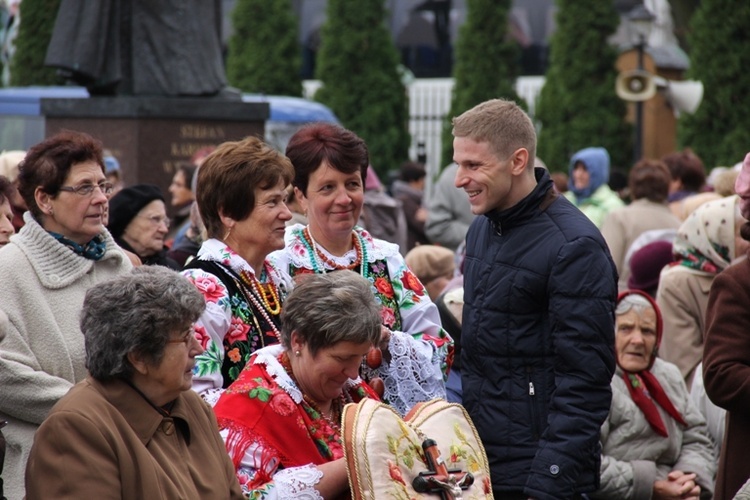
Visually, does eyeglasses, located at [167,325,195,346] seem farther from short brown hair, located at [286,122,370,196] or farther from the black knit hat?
the black knit hat

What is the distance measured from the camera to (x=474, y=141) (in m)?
4.41

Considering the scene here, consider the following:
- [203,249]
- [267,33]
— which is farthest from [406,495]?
[267,33]

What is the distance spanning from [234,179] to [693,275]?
10.8 feet

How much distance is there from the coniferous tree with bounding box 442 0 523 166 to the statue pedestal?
12333mm

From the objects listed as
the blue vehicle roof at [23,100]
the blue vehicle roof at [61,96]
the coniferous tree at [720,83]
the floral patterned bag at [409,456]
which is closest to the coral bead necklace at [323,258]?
the floral patterned bag at [409,456]

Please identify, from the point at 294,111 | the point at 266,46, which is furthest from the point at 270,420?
the point at 266,46

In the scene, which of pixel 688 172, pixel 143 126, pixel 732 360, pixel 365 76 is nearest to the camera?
pixel 732 360

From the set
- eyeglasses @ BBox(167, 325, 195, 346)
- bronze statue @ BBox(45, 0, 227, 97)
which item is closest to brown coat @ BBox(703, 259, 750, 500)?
eyeglasses @ BBox(167, 325, 195, 346)

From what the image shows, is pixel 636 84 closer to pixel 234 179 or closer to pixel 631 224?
pixel 631 224

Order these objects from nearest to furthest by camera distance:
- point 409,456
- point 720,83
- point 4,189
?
point 409,456 → point 4,189 → point 720,83

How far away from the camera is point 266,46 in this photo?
24.2m

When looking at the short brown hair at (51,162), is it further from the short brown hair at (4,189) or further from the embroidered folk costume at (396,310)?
the embroidered folk costume at (396,310)

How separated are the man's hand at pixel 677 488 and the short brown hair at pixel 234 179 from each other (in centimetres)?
242

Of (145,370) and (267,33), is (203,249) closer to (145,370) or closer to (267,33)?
(145,370)
